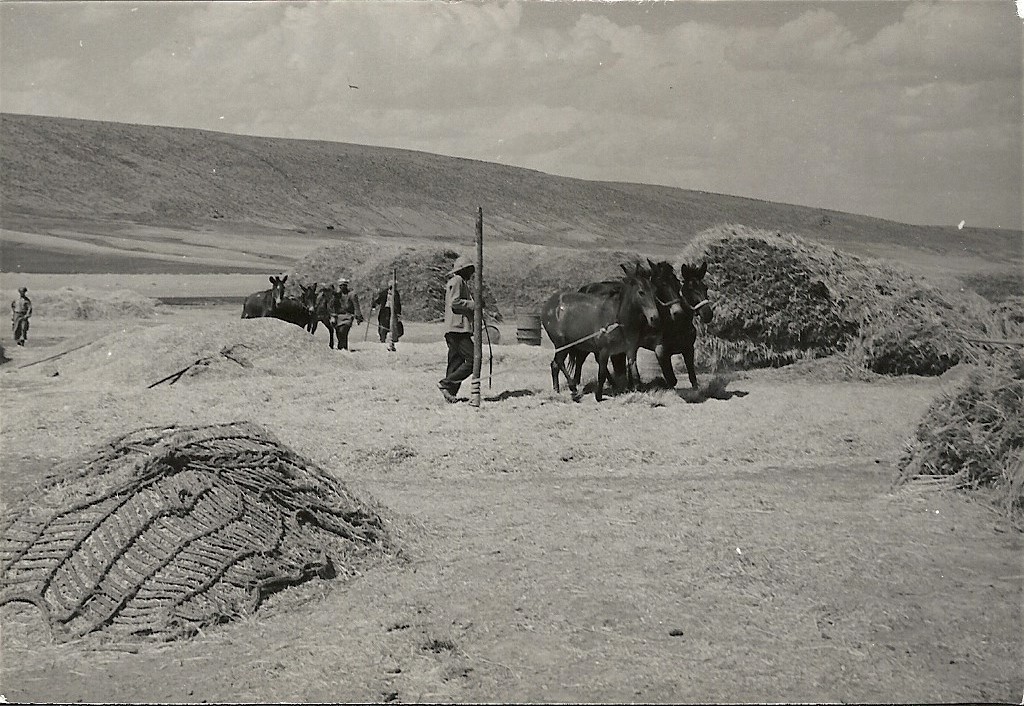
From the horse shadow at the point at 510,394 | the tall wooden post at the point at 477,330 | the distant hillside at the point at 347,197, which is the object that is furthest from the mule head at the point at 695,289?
the distant hillside at the point at 347,197

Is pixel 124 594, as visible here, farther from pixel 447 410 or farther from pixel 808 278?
pixel 808 278

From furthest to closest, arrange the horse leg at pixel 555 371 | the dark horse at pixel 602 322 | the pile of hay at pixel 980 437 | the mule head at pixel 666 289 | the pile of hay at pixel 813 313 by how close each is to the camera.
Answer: the pile of hay at pixel 813 313 < the horse leg at pixel 555 371 < the mule head at pixel 666 289 < the dark horse at pixel 602 322 < the pile of hay at pixel 980 437

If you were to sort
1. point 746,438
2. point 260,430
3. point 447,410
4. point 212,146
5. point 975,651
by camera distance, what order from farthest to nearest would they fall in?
point 212,146 < point 447,410 < point 746,438 < point 260,430 < point 975,651

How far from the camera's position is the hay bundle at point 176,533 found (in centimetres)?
547

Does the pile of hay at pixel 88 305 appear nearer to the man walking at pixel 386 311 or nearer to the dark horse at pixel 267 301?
the dark horse at pixel 267 301

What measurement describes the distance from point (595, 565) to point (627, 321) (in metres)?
6.34

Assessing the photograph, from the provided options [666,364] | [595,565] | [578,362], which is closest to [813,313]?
[666,364]

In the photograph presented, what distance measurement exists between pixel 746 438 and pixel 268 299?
38.8 feet

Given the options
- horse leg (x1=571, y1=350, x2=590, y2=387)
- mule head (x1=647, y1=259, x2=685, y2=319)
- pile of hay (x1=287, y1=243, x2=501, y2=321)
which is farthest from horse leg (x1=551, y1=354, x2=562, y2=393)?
pile of hay (x1=287, y1=243, x2=501, y2=321)

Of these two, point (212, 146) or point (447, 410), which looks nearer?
point (447, 410)

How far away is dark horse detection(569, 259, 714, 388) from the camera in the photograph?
498 inches

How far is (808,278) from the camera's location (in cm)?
1516

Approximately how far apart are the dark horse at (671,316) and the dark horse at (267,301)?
25.9 feet

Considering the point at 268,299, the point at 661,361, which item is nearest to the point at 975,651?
the point at 661,361
